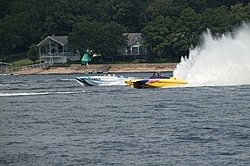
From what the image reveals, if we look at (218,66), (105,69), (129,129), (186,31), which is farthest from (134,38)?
(129,129)

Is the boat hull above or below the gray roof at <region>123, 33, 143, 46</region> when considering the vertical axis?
below

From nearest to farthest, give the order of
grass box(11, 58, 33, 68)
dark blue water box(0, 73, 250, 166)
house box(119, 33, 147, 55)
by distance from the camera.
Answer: dark blue water box(0, 73, 250, 166)
house box(119, 33, 147, 55)
grass box(11, 58, 33, 68)

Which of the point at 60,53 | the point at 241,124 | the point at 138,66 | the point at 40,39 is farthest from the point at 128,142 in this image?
the point at 40,39

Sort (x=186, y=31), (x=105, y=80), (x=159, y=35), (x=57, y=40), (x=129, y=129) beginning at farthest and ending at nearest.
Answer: (x=57, y=40) → (x=159, y=35) → (x=186, y=31) → (x=105, y=80) → (x=129, y=129)

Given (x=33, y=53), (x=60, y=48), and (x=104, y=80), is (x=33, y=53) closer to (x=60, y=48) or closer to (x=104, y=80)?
(x=60, y=48)

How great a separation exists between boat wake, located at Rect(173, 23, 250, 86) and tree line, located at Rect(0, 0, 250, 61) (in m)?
41.6

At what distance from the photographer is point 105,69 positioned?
10856 centimetres

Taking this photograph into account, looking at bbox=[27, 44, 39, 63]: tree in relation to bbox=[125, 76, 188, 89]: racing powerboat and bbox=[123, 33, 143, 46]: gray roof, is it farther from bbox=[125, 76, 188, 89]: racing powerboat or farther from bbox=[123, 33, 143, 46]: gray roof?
bbox=[125, 76, 188, 89]: racing powerboat

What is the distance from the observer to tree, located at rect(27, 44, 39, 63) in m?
116

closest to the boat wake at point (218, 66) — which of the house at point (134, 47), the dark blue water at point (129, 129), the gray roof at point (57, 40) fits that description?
the dark blue water at point (129, 129)

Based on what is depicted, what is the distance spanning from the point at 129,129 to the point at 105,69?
2972 inches

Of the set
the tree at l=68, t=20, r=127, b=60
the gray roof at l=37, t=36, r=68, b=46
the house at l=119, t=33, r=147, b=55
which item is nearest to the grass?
the gray roof at l=37, t=36, r=68, b=46

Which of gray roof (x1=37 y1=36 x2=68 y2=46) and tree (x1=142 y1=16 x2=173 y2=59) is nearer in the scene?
tree (x1=142 y1=16 x2=173 y2=59)

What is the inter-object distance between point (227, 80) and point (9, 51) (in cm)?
7231
